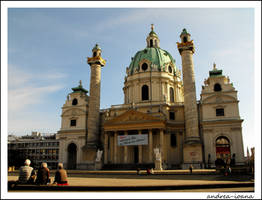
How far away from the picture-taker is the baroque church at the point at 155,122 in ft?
132

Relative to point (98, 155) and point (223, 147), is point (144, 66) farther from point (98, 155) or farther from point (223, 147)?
point (223, 147)

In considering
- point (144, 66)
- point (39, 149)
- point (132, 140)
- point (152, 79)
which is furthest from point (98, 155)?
point (39, 149)

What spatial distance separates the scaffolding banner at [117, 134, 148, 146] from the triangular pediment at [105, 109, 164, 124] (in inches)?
122

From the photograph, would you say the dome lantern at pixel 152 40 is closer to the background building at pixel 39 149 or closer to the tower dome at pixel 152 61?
the tower dome at pixel 152 61

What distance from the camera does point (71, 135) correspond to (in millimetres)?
50656

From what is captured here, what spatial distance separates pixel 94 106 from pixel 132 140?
38.2ft

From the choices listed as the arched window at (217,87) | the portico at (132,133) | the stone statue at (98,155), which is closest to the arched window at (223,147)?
the arched window at (217,87)

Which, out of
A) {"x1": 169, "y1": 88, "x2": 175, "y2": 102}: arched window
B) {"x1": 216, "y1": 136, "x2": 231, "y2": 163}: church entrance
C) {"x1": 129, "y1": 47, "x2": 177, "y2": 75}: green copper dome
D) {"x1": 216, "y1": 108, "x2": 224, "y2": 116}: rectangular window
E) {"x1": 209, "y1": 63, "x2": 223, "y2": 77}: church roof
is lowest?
{"x1": 216, "y1": 136, "x2": 231, "y2": 163}: church entrance

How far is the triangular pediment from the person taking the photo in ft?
140

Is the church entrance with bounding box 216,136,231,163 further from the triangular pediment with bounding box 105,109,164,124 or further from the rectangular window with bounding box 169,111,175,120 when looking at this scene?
the triangular pediment with bounding box 105,109,164,124

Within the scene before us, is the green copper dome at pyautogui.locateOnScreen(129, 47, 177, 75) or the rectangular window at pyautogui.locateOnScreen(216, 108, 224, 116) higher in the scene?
the green copper dome at pyautogui.locateOnScreen(129, 47, 177, 75)

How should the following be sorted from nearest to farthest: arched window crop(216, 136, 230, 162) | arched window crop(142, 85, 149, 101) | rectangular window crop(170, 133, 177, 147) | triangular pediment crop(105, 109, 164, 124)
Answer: arched window crop(216, 136, 230, 162) < triangular pediment crop(105, 109, 164, 124) < rectangular window crop(170, 133, 177, 147) < arched window crop(142, 85, 149, 101)

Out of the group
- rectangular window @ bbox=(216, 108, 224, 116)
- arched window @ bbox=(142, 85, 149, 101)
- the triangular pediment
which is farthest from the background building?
rectangular window @ bbox=(216, 108, 224, 116)

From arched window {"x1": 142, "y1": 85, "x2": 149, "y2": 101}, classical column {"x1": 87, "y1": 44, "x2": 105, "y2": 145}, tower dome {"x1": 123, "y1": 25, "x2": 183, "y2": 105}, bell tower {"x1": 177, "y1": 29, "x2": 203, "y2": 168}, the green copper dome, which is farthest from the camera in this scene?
the green copper dome
